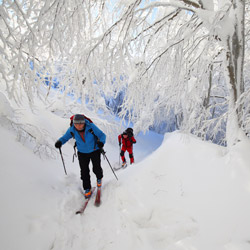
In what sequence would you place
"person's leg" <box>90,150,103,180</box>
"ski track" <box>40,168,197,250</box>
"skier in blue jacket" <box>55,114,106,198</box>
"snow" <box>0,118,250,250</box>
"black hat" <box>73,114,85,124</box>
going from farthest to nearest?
"person's leg" <box>90,150,103,180</box>
"skier in blue jacket" <box>55,114,106,198</box>
"black hat" <box>73,114,85,124</box>
"ski track" <box>40,168,197,250</box>
"snow" <box>0,118,250,250</box>

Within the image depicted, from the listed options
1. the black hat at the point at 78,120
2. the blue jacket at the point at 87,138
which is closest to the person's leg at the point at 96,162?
the blue jacket at the point at 87,138

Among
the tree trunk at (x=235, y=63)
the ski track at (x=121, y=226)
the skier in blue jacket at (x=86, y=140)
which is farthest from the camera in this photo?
the skier in blue jacket at (x=86, y=140)

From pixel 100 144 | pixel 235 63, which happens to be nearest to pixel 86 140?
pixel 100 144

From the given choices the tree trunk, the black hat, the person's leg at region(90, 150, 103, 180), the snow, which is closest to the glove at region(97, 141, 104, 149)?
the person's leg at region(90, 150, 103, 180)

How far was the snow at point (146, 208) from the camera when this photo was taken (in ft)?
5.95

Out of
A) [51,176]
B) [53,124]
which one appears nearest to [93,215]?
[51,176]

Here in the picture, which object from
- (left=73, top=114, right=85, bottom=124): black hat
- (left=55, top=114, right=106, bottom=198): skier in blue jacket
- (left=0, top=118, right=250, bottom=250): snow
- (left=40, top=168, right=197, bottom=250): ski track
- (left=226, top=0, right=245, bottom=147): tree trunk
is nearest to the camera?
(left=0, top=118, right=250, bottom=250): snow

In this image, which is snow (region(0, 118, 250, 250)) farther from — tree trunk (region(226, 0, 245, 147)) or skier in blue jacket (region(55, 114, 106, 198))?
skier in blue jacket (region(55, 114, 106, 198))

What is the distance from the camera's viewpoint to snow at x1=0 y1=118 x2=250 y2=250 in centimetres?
181

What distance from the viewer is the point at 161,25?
2650 millimetres

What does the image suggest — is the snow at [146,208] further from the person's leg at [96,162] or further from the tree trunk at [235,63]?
the person's leg at [96,162]

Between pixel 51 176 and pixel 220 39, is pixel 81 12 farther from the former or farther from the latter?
pixel 51 176

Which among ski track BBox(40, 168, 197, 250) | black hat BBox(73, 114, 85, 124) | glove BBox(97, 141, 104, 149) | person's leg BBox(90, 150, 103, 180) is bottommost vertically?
ski track BBox(40, 168, 197, 250)

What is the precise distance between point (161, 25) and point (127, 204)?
3.31m
